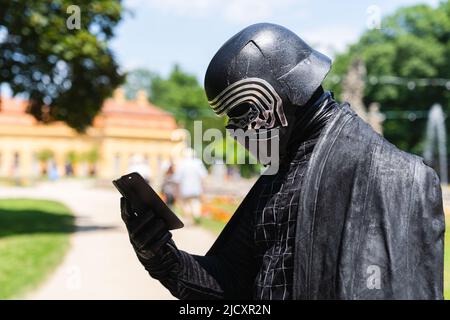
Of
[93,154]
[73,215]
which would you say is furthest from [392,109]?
[73,215]

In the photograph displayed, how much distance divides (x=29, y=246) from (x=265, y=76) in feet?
37.1

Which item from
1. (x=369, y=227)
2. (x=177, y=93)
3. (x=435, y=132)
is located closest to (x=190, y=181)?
(x=369, y=227)

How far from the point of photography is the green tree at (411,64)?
48.3 meters

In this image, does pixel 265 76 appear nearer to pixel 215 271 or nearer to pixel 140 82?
pixel 215 271

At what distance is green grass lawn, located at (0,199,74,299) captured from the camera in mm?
9023

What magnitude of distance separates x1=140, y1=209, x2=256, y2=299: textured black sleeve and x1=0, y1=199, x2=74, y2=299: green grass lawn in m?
6.15

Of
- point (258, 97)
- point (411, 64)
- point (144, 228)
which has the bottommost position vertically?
point (144, 228)

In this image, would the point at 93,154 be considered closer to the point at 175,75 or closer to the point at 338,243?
the point at 175,75

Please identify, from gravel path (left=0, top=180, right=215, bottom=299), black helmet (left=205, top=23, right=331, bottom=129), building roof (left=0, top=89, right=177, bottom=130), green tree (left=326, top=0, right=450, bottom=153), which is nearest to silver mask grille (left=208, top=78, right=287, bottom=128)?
black helmet (left=205, top=23, right=331, bottom=129)

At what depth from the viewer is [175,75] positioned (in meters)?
85.1

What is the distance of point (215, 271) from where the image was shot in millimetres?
2211

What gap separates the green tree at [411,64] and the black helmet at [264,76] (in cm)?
4573

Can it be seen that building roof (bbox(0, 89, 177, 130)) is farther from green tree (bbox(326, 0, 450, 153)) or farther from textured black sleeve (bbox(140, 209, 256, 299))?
textured black sleeve (bbox(140, 209, 256, 299))

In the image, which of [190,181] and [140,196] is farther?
[190,181]
